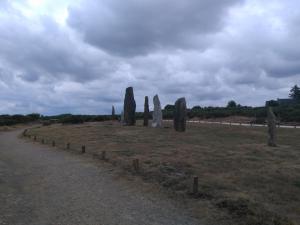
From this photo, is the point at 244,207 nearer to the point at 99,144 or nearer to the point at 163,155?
the point at 163,155

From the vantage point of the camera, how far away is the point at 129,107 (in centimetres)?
4431

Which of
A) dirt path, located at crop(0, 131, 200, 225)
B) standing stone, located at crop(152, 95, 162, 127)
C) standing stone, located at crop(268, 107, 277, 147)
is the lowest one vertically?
dirt path, located at crop(0, 131, 200, 225)

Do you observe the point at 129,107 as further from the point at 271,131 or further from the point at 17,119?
the point at 17,119

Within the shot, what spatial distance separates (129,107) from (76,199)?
1312 inches

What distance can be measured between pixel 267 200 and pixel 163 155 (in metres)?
8.68

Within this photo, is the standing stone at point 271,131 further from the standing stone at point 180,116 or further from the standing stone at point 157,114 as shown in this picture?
the standing stone at point 157,114

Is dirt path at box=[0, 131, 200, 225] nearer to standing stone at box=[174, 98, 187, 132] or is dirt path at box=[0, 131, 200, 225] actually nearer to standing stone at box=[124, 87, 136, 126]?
standing stone at box=[174, 98, 187, 132]

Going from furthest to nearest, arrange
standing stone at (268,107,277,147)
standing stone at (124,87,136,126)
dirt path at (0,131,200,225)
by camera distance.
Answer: standing stone at (124,87,136,126) < standing stone at (268,107,277,147) < dirt path at (0,131,200,225)

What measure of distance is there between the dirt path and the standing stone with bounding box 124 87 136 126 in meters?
26.9

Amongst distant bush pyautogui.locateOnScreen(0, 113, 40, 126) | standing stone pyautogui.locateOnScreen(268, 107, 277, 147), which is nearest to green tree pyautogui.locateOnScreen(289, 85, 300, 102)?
distant bush pyautogui.locateOnScreen(0, 113, 40, 126)

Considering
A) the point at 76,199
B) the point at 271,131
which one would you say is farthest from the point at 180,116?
the point at 76,199

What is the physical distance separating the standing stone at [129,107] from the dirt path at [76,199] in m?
26.9

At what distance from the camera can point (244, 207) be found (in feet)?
32.9

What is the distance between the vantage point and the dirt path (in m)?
9.27
